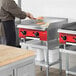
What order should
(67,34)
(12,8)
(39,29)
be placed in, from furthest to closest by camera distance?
(12,8)
(39,29)
(67,34)

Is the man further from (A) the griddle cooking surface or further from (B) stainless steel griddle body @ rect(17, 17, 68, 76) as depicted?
(A) the griddle cooking surface

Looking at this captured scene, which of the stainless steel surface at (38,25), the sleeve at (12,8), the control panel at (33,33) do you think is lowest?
the control panel at (33,33)

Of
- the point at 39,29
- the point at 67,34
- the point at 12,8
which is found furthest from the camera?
the point at 12,8

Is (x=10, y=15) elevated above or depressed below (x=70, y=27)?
above

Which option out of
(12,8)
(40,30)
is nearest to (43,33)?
(40,30)

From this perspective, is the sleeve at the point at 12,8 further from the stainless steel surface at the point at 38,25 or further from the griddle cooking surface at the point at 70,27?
the griddle cooking surface at the point at 70,27

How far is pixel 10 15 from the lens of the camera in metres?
4.25

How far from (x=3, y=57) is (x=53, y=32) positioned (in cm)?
195

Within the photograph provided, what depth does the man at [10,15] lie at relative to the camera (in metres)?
4.11

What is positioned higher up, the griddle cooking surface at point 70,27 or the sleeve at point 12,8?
the sleeve at point 12,8

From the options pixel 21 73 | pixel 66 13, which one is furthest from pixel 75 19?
pixel 21 73

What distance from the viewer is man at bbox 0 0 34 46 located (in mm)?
4105

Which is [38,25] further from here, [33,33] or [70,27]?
[70,27]

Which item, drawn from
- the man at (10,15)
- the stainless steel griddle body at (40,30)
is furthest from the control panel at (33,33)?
the man at (10,15)
